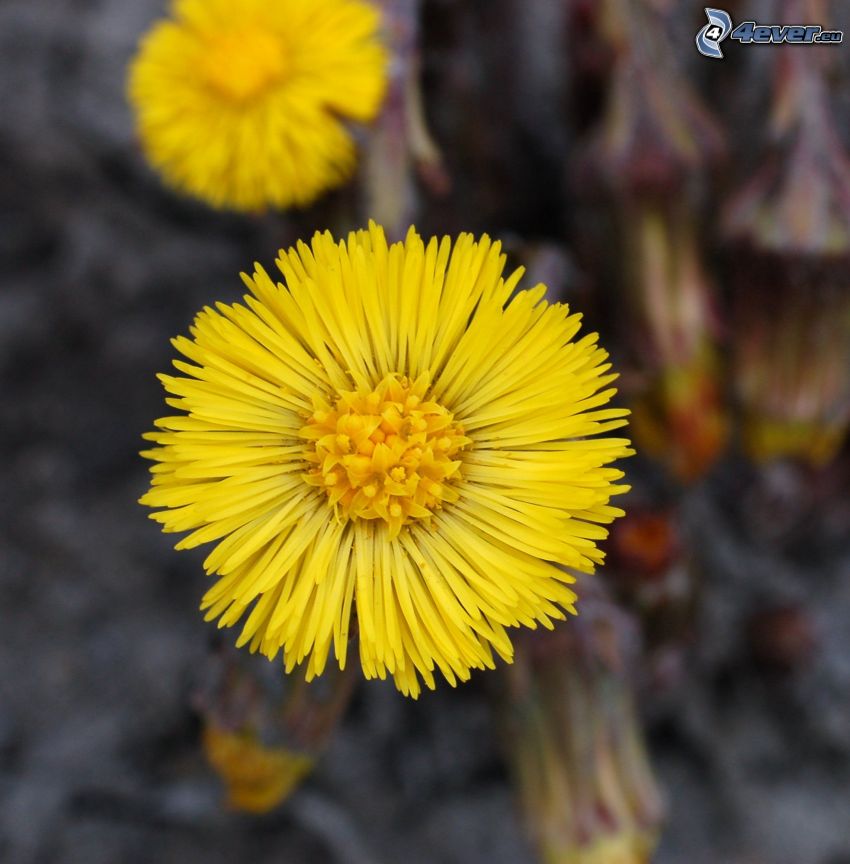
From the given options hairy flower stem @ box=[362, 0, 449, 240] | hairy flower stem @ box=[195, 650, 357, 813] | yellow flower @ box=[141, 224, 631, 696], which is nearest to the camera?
yellow flower @ box=[141, 224, 631, 696]

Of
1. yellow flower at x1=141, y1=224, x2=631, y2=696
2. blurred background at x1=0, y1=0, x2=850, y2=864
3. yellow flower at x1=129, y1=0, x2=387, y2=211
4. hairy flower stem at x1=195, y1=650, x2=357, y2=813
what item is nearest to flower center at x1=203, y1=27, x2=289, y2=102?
yellow flower at x1=129, y1=0, x2=387, y2=211

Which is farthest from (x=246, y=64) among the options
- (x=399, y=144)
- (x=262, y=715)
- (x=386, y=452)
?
(x=262, y=715)

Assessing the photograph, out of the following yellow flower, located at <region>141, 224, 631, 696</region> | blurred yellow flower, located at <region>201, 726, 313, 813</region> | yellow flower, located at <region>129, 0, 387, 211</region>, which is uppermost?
yellow flower, located at <region>129, 0, 387, 211</region>

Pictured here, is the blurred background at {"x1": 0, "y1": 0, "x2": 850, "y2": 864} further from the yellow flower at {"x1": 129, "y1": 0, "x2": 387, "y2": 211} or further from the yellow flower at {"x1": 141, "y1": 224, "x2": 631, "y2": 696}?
the yellow flower at {"x1": 141, "y1": 224, "x2": 631, "y2": 696}

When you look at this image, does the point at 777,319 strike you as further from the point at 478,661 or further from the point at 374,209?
the point at 478,661

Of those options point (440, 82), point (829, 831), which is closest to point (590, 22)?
point (440, 82)

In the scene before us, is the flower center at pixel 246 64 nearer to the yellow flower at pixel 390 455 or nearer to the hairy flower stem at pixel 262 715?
the yellow flower at pixel 390 455
